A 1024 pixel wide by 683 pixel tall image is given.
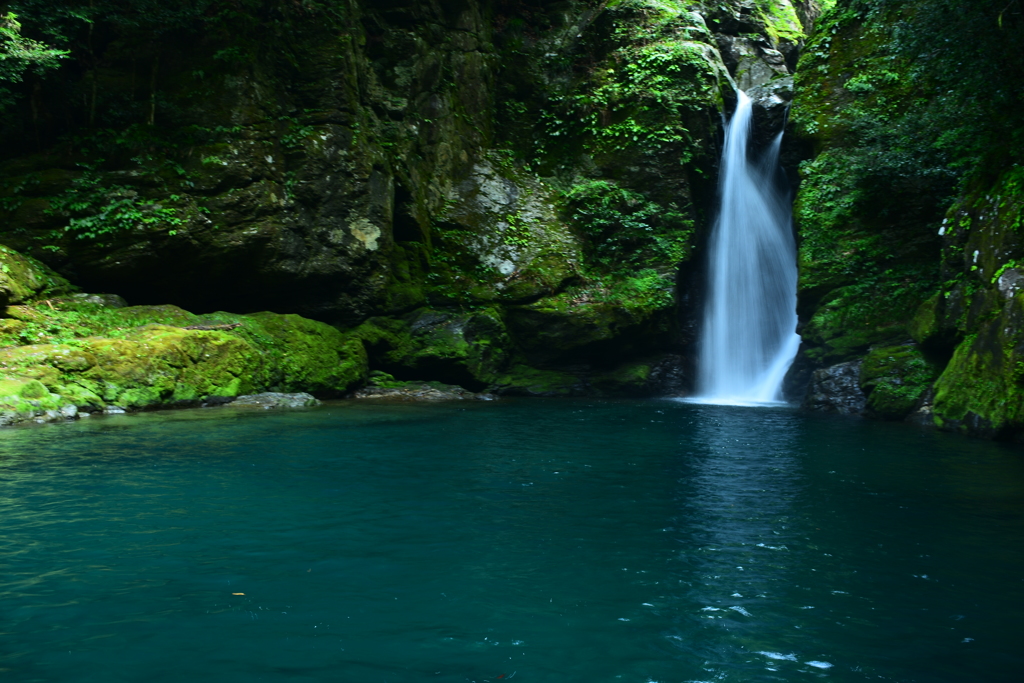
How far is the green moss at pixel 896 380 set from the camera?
39.9 feet

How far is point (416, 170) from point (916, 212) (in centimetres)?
1262

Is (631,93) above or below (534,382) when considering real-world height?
above

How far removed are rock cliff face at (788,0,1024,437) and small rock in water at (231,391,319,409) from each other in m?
10.9

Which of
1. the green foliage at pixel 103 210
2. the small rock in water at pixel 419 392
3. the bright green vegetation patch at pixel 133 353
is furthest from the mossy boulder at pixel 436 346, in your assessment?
the green foliage at pixel 103 210

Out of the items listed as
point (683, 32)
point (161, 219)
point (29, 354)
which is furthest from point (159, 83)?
point (683, 32)

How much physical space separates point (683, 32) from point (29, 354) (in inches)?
771

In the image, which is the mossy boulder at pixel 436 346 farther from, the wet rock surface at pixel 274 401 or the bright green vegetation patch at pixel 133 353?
the wet rock surface at pixel 274 401

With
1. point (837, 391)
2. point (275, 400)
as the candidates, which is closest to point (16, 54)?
point (275, 400)

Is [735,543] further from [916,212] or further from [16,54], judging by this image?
[16,54]

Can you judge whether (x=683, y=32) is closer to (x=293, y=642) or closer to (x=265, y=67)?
(x=265, y=67)

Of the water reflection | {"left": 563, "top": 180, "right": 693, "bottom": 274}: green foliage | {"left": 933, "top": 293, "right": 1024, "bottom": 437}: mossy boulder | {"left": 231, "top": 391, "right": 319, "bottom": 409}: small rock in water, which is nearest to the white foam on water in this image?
the water reflection

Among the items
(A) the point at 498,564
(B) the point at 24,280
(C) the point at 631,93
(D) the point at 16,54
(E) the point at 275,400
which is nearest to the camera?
(A) the point at 498,564

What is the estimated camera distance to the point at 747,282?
62.6ft

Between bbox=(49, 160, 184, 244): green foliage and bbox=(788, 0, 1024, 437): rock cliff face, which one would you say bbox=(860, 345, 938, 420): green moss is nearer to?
bbox=(788, 0, 1024, 437): rock cliff face
